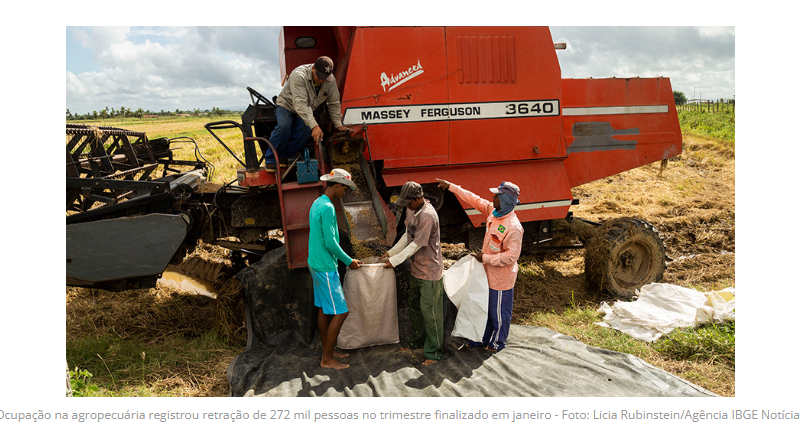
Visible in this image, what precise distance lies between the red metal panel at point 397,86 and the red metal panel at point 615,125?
5.80 feet

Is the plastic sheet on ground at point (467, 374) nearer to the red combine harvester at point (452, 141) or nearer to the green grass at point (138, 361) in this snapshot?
Result: the green grass at point (138, 361)

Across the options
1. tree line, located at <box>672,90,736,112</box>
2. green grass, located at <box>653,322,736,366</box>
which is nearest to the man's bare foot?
green grass, located at <box>653,322,736,366</box>

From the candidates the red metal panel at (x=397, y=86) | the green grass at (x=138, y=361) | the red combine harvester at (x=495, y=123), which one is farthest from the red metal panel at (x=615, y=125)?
the green grass at (x=138, y=361)

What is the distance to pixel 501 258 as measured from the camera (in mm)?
4176

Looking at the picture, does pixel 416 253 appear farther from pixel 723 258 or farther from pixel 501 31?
pixel 723 258

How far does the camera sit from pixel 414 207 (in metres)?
4.16

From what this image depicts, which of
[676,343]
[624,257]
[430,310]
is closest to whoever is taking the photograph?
[430,310]

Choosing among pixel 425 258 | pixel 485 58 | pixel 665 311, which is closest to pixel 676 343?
pixel 665 311

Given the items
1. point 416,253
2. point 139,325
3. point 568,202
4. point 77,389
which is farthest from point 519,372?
point 139,325

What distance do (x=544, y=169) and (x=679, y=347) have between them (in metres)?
2.37

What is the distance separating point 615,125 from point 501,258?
311 cm

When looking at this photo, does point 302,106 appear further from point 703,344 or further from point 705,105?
point 705,105

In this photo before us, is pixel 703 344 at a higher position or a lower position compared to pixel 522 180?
lower

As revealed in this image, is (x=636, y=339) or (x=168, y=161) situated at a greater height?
(x=168, y=161)
